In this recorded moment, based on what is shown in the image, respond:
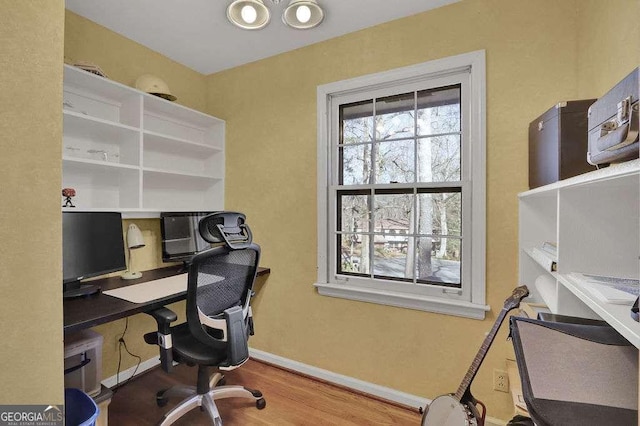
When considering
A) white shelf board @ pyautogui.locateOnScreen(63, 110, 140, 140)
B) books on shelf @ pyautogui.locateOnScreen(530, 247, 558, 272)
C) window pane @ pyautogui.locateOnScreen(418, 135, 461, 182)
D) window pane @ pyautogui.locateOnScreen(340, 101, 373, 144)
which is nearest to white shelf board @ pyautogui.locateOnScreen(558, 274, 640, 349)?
books on shelf @ pyautogui.locateOnScreen(530, 247, 558, 272)

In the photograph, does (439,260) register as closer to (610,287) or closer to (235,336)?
(610,287)

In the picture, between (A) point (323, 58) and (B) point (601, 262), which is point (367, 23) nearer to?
(A) point (323, 58)

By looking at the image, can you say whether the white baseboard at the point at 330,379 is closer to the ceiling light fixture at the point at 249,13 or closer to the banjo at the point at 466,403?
the banjo at the point at 466,403

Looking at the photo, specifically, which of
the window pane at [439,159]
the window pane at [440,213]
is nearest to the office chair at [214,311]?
the window pane at [440,213]

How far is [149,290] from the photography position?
1838mm

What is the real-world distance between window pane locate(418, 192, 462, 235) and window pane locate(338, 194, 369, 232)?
0.39 m

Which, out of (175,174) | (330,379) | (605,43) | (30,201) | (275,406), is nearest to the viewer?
(30,201)

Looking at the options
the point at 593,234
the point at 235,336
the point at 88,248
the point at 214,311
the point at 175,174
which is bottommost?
the point at 235,336

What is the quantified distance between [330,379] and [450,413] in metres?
0.99

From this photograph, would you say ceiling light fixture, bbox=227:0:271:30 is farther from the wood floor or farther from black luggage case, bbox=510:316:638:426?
the wood floor

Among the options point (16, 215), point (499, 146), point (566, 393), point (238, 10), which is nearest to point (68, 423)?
point (16, 215)

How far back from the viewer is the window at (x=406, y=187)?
1.84 m

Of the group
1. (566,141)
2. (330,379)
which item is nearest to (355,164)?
(566,141)

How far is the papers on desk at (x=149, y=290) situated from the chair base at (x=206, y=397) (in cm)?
65
